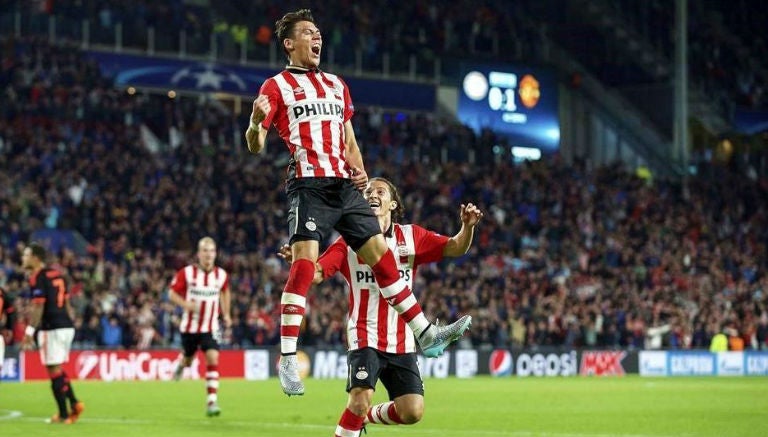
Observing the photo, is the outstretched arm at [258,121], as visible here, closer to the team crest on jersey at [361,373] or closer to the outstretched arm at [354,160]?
the outstretched arm at [354,160]

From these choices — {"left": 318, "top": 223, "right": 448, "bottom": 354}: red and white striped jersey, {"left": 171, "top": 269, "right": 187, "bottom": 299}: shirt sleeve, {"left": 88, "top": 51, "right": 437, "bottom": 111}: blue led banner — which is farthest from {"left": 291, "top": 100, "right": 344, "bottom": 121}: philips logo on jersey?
{"left": 88, "top": 51, "right": 437, "bottom": 111}: blue led banner

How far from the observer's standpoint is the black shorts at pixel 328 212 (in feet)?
31.7

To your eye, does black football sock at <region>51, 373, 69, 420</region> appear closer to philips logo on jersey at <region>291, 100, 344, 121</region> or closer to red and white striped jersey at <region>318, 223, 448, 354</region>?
red and white striped jersey at <region>318, 223, 448, 354</region>

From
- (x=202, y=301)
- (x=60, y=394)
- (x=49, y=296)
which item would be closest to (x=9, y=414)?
(x=60, y=394)

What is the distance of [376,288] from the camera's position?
10.8 metres

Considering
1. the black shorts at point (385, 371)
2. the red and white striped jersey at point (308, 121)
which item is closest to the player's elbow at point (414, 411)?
the black shorts at point (385, 371)

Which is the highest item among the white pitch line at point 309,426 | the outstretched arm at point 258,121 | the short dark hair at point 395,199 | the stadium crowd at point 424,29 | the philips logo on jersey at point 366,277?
the stadium crowd at point 424,29

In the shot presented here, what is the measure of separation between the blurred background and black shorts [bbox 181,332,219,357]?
8.15 meters

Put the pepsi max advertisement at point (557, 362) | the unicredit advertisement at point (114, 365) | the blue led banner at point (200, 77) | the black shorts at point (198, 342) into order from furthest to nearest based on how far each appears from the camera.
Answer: the blue led banner at point (200, 77) → the pepsi max advertisement at point (557, 362) → the unicredit advertisement at point (114, 365) → the black shorts at point (198, 342)

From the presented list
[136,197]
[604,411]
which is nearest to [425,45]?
[136,197]

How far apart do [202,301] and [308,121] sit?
1015 cm

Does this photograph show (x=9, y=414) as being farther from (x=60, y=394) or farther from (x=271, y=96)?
(x=271, y=96)

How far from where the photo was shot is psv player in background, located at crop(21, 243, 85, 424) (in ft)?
55.8

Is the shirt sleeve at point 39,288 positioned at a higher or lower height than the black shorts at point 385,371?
higher
